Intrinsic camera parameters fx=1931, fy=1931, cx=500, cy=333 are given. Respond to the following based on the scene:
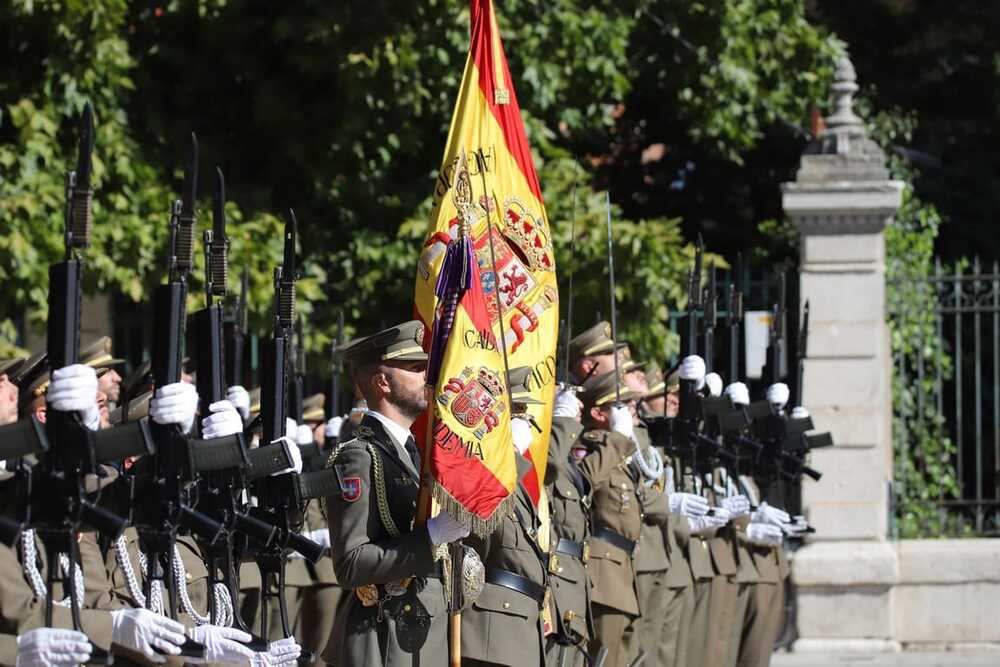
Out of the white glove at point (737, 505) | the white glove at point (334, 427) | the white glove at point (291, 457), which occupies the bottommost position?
the white glove at point (737, 505)

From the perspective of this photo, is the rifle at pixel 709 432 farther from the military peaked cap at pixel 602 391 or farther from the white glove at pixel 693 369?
the military peaked cap at pixel 602 391

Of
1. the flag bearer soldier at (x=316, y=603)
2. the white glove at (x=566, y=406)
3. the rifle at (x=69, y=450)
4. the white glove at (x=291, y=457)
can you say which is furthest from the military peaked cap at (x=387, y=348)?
the flag bearer soldier at (x=316, y=603)

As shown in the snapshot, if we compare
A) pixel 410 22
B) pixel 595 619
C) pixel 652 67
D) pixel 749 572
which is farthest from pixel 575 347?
pixel 652 67

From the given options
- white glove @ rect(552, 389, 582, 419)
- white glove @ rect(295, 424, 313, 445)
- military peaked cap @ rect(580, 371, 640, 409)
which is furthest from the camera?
white glove @ rect(295, 424, 313, 445)

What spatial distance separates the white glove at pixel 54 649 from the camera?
168 inches

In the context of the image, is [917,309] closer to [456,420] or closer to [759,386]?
[759,386]

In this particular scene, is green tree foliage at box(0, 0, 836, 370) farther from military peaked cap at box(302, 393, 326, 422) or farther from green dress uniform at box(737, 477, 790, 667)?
green dress uniform at box(737, 477, 790, 667)

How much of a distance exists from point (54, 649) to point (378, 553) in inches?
42.4

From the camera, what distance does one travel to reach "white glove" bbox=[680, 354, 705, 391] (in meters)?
8.42

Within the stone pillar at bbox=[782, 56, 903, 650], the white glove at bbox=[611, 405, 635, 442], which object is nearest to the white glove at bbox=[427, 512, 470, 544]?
the white glove at bbox=[611, 405, 635, 442]

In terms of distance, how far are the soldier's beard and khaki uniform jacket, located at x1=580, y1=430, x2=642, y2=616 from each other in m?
2.13

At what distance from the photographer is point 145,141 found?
40.8 feet

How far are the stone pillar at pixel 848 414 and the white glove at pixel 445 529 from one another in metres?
6.34

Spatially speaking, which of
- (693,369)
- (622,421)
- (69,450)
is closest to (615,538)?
(622,421)
